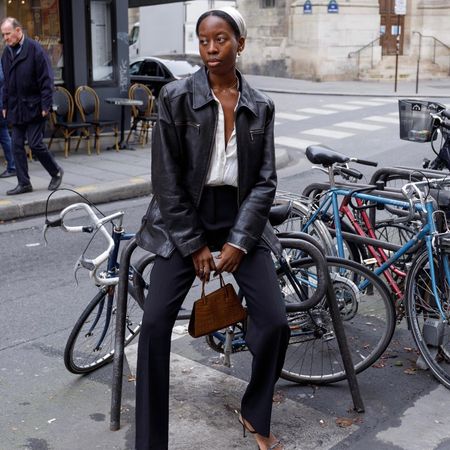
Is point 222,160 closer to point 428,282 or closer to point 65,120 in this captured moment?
point 428,282

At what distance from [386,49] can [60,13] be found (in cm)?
2118

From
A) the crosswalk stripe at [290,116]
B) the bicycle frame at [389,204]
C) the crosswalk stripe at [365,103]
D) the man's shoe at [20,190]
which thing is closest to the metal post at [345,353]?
the bicycle frame at [389,204]

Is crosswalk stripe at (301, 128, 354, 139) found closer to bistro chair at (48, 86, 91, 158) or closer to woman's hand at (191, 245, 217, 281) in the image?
bistro chair at (48, 86, 91, 158)

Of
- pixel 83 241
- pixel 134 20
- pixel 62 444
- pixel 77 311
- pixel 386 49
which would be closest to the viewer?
pixel 62 444

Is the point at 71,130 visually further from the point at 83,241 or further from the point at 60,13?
the point at 83,241

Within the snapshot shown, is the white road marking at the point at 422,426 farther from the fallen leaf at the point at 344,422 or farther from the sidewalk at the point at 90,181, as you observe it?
the sidewalk at the point at 90,181

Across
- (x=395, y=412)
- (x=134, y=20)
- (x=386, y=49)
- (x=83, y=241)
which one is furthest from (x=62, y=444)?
(x=134, y=20)

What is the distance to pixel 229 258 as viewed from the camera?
3.38 m

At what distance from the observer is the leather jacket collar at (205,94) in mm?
3359

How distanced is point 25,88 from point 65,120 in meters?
3.47

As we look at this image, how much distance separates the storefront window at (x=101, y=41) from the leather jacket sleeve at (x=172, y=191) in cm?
1026

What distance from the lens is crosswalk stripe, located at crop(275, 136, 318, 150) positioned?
14.5 meters

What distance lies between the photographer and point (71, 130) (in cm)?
1229

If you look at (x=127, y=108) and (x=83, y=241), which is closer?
(x=83, y=241)
